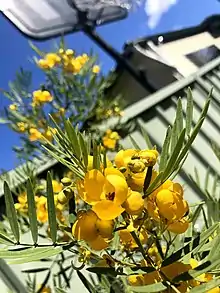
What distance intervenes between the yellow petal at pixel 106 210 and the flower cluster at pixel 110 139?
1160 millimetres

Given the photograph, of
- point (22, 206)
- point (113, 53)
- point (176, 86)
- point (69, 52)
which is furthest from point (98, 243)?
point (113, 53)

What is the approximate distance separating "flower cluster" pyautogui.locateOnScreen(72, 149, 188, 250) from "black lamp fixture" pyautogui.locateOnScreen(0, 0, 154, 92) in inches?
54.9

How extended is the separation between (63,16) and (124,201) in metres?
2.11

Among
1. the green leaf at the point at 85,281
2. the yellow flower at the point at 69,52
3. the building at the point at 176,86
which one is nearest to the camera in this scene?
the green leaf at the point at 85,281

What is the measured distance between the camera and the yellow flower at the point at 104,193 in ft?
1.18

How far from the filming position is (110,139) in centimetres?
162

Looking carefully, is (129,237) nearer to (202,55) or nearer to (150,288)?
(150,288)

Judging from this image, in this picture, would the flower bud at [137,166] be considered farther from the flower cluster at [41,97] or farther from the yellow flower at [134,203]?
the flower cluster at [41,97]

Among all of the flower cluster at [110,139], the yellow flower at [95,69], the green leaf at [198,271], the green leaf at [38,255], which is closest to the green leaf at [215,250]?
the green leaf at [198,271]

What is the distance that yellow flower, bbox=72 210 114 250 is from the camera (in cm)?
37

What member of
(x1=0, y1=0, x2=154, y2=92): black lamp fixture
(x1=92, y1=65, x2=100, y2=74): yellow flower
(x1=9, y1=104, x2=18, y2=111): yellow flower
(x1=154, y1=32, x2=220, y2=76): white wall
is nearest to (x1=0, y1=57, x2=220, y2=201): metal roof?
(x1=92, y1=65, x2=100, y2=74): yellow flower

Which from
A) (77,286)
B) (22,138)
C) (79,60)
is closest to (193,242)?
(77,286)

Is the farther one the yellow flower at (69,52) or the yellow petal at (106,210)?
the yellow flower at (69,52)

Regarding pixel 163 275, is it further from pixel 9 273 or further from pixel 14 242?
pixel 9 273
